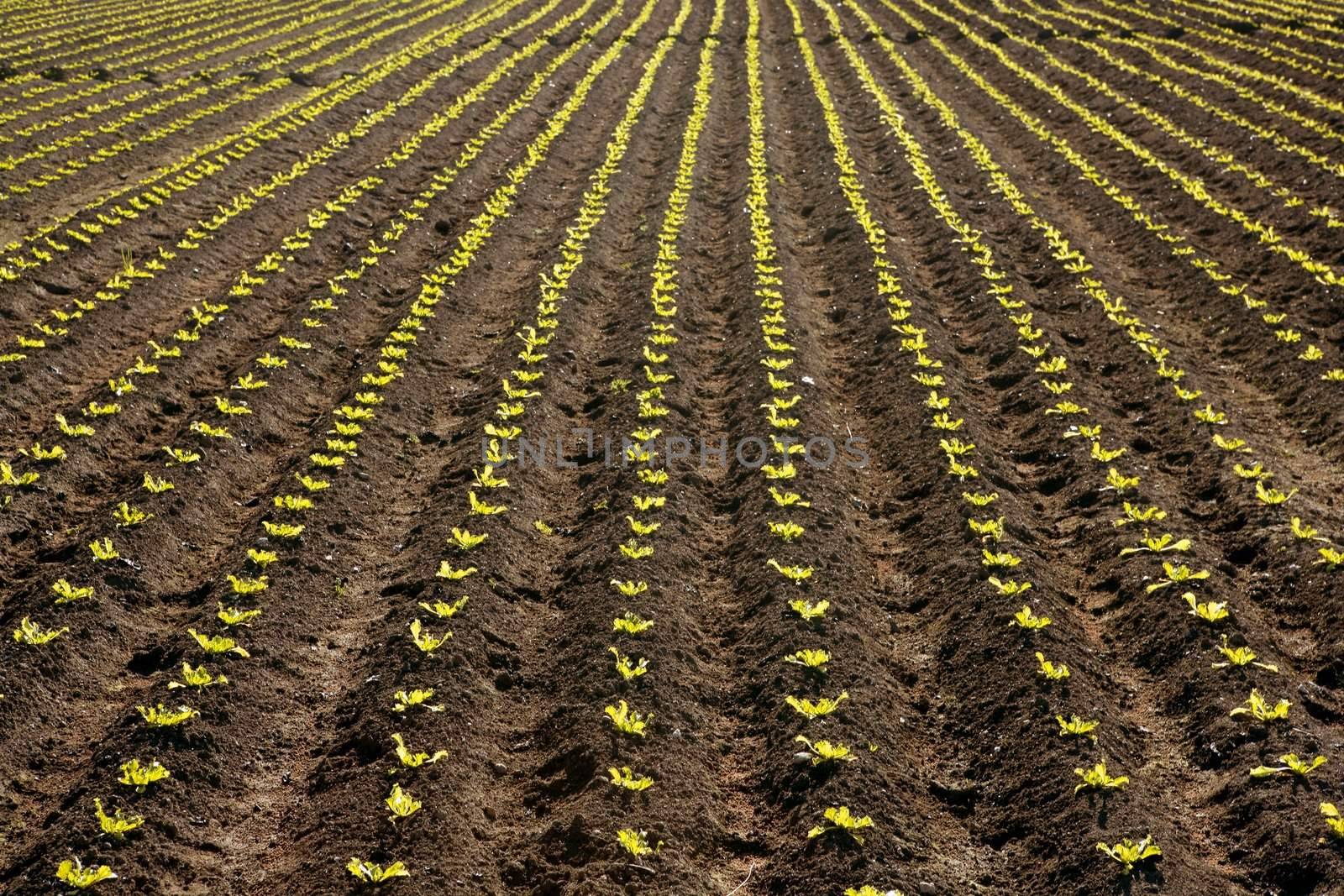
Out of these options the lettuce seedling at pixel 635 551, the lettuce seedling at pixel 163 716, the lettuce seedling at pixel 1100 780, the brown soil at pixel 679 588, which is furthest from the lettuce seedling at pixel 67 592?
the lettuce seedling at pixel 1100 780

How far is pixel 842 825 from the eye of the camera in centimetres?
594

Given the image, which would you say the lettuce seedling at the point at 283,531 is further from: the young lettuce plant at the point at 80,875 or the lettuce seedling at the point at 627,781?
the lettuce seedling at the point at 627,781

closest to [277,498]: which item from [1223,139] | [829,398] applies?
[829,398]

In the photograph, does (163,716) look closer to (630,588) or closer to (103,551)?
(103,551)

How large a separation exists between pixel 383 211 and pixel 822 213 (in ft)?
25.9

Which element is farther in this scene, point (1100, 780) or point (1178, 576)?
point (1178, 576)

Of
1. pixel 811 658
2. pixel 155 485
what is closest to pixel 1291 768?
pixel 811 658

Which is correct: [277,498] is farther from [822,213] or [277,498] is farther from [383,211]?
[822,213]

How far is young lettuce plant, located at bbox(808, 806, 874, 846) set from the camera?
5930mm

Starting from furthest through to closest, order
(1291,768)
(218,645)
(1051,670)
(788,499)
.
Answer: (788,499)
(218,645)
(1051,670)
(1291,768)

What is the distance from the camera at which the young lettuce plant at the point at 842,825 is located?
5930mm

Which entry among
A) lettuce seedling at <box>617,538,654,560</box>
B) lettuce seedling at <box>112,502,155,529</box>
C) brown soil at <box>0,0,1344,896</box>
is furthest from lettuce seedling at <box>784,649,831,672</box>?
lettuce seedling at <box>112,502,155,529</box>

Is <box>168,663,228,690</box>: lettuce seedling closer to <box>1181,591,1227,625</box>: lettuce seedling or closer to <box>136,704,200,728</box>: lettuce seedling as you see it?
<box>136,704,200,728</box>: lettuce seedling

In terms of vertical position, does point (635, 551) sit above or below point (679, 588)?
above
